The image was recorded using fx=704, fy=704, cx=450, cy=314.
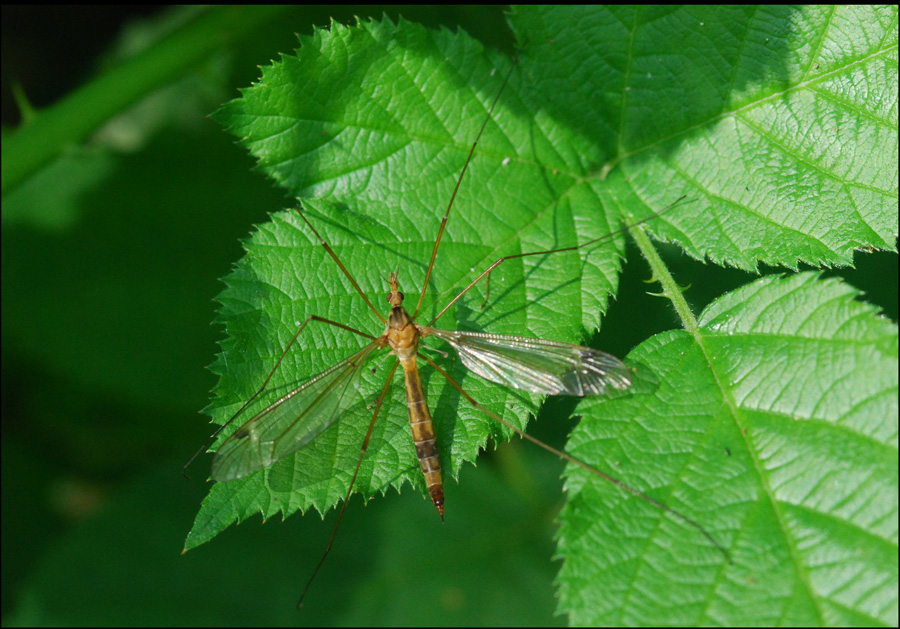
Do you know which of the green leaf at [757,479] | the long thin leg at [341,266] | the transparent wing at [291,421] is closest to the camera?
the green leaf at [757,479]

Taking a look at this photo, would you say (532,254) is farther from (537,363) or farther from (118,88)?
(118,88)

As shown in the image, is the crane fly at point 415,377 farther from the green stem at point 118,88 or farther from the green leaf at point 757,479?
the green stem at point 118,88

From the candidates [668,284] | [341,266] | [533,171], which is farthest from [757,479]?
[341,266]

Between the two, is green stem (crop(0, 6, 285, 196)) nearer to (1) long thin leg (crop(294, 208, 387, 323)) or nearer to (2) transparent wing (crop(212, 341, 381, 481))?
(1) long thin leg (crop(294, 208, 387, 323))

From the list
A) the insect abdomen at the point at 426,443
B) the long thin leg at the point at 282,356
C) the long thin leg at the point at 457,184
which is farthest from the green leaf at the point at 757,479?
the long thin leg at the point at 282,356

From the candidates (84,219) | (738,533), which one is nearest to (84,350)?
(84,219)
